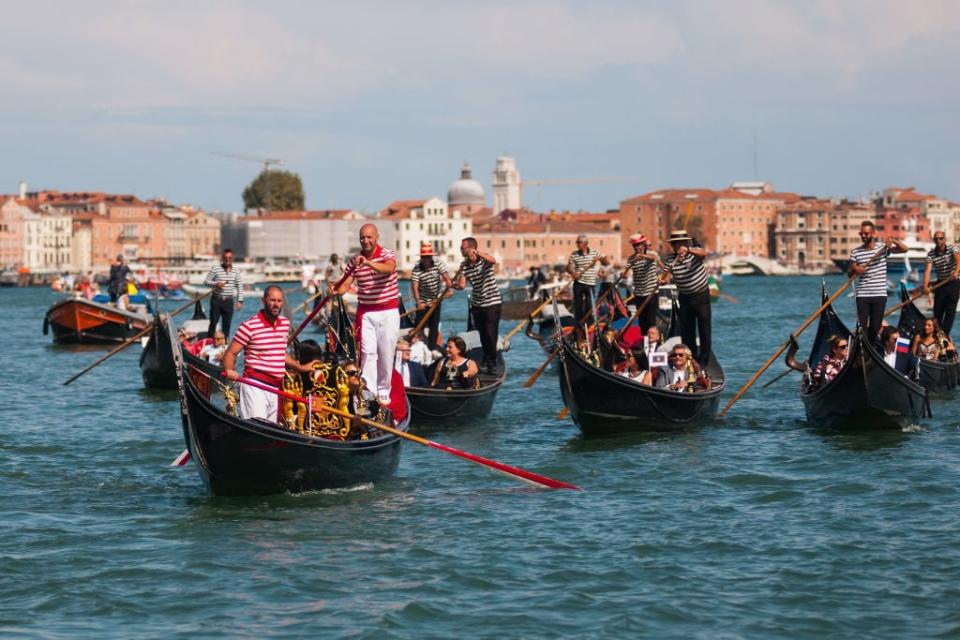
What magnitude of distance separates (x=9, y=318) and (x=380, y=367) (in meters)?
34.3

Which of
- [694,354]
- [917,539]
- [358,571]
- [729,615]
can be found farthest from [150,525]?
[694,354]

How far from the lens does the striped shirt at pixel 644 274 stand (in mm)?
14010

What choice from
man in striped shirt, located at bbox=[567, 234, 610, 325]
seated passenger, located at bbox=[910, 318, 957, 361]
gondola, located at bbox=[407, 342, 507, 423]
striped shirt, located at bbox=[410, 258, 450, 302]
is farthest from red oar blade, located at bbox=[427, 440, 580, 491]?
seated passenger, located at bbox=[910, 318, 957, 361]

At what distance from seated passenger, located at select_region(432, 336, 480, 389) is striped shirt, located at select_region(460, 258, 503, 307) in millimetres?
369

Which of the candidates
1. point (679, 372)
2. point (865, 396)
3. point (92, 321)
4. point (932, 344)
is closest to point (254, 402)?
point (679, 372)

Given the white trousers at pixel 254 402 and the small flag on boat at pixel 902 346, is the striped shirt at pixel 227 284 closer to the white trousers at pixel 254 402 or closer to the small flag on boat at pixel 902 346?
the small flag on boat at pixel 902 346

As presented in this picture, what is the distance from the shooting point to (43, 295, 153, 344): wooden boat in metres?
24.2

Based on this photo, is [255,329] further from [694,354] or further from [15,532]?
[694,354]

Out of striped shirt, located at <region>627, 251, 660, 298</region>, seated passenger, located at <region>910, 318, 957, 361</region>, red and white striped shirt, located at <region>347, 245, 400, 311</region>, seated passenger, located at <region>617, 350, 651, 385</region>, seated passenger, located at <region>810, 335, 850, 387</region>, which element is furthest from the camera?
seated passenger, located at <region>910, 318, 957, 361</region>

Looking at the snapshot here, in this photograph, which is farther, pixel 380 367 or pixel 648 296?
pixel 648 296

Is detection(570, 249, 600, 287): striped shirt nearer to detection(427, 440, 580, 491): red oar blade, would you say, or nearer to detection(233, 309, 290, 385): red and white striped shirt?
detection(427, 440, 580, 491): red oar blade

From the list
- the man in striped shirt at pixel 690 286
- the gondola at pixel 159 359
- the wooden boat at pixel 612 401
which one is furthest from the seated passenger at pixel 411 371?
the gondola at pixel 159 359

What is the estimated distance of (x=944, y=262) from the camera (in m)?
14.6

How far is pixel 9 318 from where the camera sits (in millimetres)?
42062
